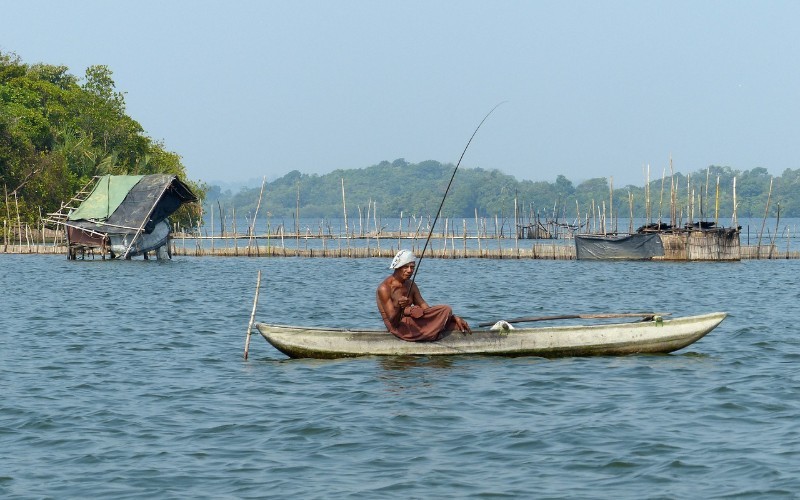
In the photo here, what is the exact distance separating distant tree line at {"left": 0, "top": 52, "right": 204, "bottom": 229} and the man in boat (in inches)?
1658

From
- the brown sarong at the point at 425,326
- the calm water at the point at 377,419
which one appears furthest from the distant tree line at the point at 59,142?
the brown sarong at the point at 425,326

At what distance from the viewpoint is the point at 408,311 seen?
47.0ft

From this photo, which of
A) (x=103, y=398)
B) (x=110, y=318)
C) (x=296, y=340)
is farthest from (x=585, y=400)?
(x=110, y=318)

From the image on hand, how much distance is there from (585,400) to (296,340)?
4.37 meters

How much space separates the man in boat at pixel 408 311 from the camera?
46.6 feet

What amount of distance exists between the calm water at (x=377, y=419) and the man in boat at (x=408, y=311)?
0.48 metres

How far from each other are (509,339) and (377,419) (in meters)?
3.81

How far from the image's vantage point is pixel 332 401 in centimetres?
1240

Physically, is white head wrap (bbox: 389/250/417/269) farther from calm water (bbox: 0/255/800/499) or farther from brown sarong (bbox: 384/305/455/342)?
calm water (bbox: 0/255/800/499)

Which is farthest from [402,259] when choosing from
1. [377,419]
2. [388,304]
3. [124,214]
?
[124,214]

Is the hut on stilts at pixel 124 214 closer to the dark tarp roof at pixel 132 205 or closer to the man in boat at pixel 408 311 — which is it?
the dark tarp roof at pixel 132 205

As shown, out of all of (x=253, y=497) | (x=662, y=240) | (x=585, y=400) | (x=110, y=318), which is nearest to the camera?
(x=253, y=497)

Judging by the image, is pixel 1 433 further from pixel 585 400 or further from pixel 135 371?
pixel 585 400

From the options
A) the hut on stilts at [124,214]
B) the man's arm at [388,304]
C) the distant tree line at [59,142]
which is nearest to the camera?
the man's arm at [388,304]
